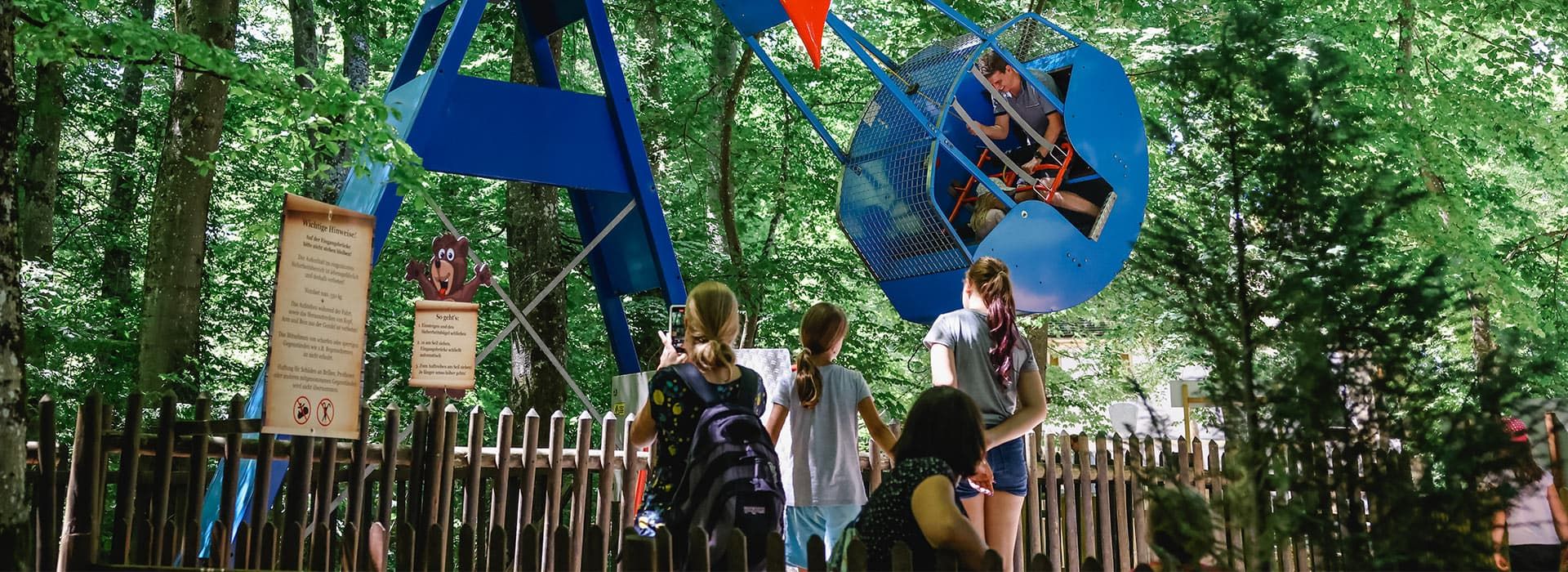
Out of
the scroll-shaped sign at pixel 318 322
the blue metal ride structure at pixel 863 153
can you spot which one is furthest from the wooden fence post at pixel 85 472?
the blue metal ride structure at pixel 863 153

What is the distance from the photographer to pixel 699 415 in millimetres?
4129

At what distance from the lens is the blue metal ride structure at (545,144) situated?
245 inches

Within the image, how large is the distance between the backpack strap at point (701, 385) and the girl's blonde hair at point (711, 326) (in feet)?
0.10

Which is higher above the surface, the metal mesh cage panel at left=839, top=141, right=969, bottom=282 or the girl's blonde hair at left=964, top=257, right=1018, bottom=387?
the metal mesh cage panel at left=839, top=141, right=969, bottom=282

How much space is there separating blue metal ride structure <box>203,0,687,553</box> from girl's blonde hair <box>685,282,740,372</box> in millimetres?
Answer: 2400

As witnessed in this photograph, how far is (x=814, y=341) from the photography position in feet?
16.2

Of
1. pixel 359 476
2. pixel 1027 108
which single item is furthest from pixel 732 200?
pixel 359 476

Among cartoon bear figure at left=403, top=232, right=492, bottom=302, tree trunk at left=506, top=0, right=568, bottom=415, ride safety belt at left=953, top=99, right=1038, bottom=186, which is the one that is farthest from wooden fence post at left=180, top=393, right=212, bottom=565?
tree trunk at left=506, top=0, right=568, bottom=415

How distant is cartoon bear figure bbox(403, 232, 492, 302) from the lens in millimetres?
6270

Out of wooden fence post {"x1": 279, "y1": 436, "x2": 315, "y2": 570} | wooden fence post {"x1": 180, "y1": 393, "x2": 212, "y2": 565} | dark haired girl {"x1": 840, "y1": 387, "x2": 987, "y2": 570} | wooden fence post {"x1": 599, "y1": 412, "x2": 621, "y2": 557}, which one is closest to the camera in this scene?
dark haired girl {"x1": 840, "y1": 387, "x2": 987, "y2": 570}

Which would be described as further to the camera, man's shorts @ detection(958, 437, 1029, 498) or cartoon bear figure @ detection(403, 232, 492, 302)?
cartoon bear figure @ detection(403, 232, 492, 302)

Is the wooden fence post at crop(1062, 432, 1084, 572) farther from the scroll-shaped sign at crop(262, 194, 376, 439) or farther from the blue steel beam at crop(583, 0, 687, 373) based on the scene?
the scroll-shaped sign at crop(262, 194, 376, 439)

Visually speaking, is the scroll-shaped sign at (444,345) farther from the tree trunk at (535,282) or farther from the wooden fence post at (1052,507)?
the tree trunk at (535,282)

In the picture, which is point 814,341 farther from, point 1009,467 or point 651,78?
point 651,78
